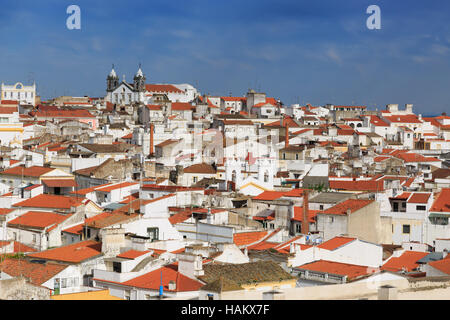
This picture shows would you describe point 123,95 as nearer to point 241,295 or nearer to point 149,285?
point 149,285

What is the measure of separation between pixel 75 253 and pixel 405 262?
31.1 ft

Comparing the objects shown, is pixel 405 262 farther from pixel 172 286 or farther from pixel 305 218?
pixel 172 286

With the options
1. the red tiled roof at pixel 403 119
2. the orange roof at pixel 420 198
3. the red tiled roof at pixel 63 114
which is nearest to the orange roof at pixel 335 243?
the orange roof at pixel 420 198

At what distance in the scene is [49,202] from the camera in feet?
105

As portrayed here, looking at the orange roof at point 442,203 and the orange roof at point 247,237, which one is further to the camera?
the orange roof at point 442,203

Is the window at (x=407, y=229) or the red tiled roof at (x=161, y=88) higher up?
the red tiled roof at (x=161, y=88)

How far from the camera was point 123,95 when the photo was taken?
9500 cm

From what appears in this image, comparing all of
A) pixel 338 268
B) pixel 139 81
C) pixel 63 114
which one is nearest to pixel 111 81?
pixel 139 81

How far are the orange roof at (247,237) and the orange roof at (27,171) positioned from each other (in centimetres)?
1664

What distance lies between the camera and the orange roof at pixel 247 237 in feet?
80.1

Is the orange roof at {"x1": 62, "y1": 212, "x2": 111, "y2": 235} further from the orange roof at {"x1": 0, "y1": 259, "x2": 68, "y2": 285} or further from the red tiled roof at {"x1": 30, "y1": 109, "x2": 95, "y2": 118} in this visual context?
the red tiled roof at {"x1": 30, "y1": 109, "x2": 95, "y2": 118}

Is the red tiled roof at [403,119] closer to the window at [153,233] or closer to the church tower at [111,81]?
the church tower at [111,81]

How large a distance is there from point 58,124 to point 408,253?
45492 millimetres
